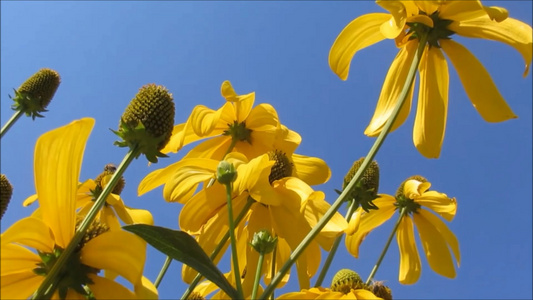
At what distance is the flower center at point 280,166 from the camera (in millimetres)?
2395

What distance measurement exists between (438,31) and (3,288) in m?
1.64

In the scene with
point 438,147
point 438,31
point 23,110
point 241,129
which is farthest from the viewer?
point 23,110

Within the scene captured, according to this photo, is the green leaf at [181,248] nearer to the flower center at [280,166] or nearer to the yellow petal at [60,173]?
the yellow petal at [60,173]

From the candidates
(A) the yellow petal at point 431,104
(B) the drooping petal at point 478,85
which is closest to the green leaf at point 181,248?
(A) the yellow petal at point 431,104

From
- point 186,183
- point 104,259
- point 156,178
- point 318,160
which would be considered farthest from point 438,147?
point 104,259

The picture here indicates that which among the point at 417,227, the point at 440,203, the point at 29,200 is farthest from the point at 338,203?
the point at 29,200

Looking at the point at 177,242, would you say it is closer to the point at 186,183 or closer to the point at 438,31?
the point at 186,183

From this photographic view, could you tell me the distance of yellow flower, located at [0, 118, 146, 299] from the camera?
1.19 meters

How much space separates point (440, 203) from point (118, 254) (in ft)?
8.20

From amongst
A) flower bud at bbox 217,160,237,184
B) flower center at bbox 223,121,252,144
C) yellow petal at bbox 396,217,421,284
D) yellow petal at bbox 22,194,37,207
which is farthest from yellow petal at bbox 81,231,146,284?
yellow petal at bbox 22,194,37,207

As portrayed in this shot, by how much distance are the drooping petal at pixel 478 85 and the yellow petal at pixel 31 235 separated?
55.0 inches

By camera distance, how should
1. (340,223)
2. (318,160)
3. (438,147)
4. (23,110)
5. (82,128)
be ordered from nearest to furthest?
(82,128), (340,223), (438,147), (318,160), (23,110)

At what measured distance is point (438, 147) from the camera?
6.25ft

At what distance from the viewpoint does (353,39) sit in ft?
6.63
